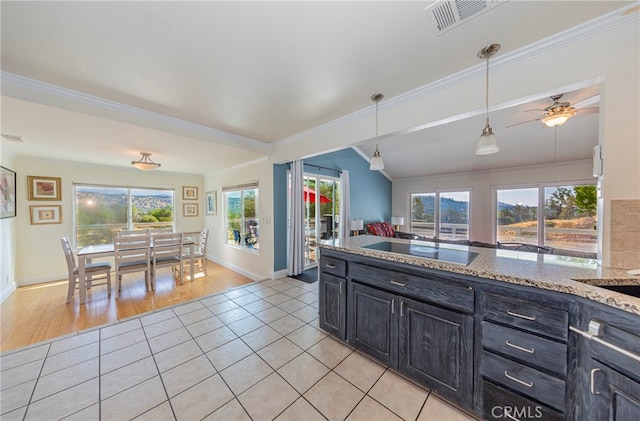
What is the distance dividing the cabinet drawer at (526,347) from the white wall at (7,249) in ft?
19.4

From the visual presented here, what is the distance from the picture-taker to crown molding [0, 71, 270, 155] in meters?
1.91

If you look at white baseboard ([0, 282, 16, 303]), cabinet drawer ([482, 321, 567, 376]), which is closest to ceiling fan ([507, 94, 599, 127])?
cabinet drawer ([482, 321, 567, 376])

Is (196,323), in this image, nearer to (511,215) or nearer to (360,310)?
(360,310)

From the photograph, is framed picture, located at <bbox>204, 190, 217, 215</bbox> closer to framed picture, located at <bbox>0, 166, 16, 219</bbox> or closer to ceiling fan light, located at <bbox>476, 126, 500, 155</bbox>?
framed picture, located at <bbox>0, 166, 16, 219</bbox>

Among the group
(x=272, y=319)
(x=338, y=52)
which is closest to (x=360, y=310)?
(x=272, y=319)

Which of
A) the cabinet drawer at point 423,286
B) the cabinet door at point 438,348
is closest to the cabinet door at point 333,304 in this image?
the cabinet drawer at point 423,286

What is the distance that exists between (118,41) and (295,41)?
4.03ft

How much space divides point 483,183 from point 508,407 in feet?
20.1

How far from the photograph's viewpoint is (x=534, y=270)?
1352 millimetres

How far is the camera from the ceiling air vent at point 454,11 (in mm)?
1293

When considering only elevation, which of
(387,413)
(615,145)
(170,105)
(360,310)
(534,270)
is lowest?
(387,413)

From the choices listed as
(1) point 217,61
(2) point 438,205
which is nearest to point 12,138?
(1) point 217,61

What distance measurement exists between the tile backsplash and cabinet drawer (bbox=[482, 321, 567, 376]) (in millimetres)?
749

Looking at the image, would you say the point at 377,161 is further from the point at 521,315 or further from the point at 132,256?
the point at 132,256
